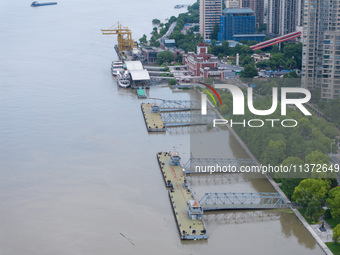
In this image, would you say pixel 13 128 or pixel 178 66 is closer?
pixel 13 128

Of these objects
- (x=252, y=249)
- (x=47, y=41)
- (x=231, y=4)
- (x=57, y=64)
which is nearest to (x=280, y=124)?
(x=252, y=249)

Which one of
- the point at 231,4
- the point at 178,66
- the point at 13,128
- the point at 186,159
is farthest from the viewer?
the point at 231,4

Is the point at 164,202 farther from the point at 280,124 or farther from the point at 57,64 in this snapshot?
the point at 57,64


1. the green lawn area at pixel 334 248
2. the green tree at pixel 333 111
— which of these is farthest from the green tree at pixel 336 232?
the green tree at pixel 333 111

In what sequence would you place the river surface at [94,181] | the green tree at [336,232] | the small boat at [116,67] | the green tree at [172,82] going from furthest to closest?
the small boat at [116,67] < the green tree at [172,82] < the river surface at [94,181] < the green tree at [336,232]

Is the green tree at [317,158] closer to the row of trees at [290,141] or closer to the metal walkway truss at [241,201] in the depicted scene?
the row of trees at [290,141]

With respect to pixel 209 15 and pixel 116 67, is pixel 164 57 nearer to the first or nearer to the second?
pixel 116 67

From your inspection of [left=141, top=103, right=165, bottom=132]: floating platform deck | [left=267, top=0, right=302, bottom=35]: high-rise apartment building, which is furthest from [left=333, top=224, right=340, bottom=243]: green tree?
[left=267, top=0, right=302, bottom=35]: high-rise apartment building
